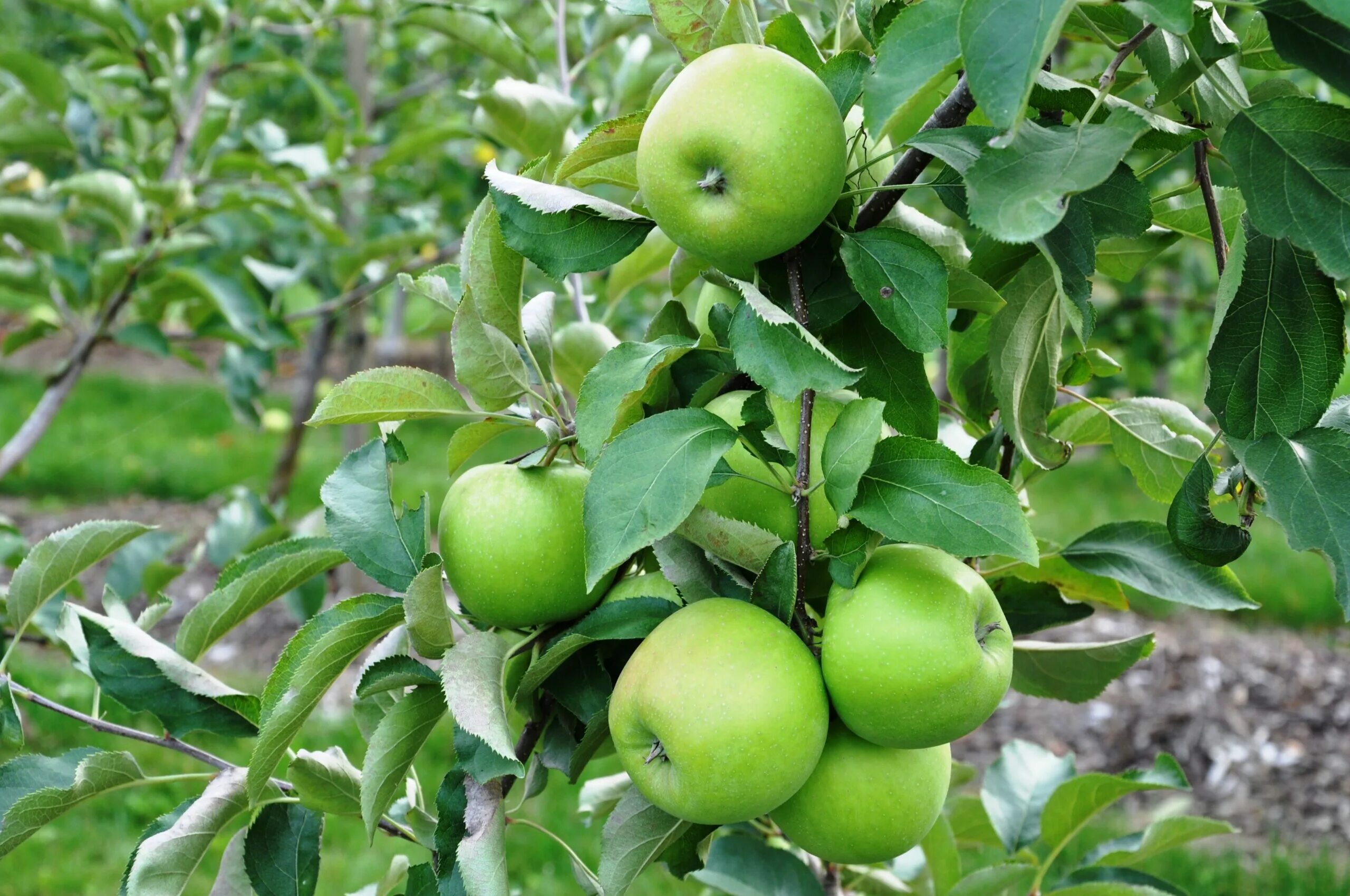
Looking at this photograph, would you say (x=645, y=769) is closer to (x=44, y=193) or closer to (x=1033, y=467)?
(x=1033, y=467)

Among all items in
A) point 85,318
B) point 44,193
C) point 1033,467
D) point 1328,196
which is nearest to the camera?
point 1328,196

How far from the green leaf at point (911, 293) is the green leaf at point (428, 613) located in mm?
355

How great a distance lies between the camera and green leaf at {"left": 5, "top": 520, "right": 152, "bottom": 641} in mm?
1068

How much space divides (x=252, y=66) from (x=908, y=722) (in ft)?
8.82

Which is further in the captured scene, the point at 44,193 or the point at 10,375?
the point at 10,375

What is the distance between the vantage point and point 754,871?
104cm

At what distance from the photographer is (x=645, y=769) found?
720 mm

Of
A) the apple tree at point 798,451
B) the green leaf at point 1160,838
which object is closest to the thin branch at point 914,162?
the apple tree at point 798,451

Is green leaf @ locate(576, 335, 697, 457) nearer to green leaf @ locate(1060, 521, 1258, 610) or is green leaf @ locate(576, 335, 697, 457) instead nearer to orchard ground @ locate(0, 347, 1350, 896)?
green leaf @ locate(1060, 521, 1258, 610)

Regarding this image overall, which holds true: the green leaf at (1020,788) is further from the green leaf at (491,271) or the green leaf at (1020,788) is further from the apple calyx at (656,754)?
the green leaf at (491,271)

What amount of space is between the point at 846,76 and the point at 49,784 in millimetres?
913

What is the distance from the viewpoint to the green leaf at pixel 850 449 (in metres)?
0.67

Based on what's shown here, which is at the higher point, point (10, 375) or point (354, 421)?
point (354, 421)

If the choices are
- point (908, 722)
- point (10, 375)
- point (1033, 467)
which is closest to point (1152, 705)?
point (1033, 467)
